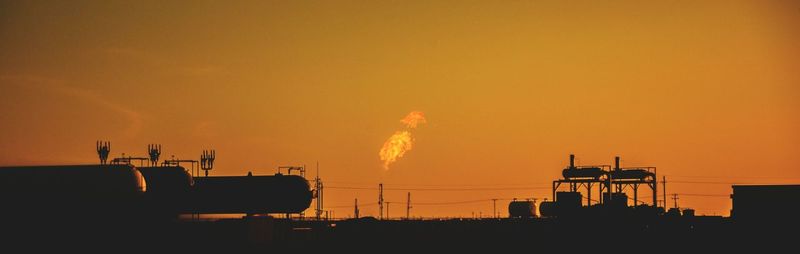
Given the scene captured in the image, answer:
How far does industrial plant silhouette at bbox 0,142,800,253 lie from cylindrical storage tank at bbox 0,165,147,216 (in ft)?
0.17

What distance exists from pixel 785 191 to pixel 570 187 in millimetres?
30518

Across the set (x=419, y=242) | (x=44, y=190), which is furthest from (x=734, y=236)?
(x=44, y=190)

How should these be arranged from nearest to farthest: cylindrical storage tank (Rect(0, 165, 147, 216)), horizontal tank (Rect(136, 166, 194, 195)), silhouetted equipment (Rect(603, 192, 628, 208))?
cylindrical storage tank (Rect(0, 165, 147, 216)), horizontal tank (Rect(136, 166, 194, 195)), silhouetted equipment (Rect(603, 192, 628, 208))

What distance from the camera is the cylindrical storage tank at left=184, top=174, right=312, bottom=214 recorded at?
72.2m

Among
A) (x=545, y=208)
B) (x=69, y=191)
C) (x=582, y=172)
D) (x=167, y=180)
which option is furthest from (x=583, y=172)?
(x=69, y=191)

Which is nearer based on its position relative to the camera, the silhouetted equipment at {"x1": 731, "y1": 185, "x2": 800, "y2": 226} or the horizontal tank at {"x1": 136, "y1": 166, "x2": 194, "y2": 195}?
the horizontal tank at {"x1": 136, "y1": 166, "x2": 194, "y2": 195}

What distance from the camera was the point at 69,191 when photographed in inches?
1983

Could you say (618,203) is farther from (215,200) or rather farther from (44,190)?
(44,190)

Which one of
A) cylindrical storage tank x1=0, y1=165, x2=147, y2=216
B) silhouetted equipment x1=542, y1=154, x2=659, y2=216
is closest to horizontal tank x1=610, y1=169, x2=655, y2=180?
silhouetted equipment x1=542, y1=154, x2=659, y2=216

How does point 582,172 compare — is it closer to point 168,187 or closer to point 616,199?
point 616,199

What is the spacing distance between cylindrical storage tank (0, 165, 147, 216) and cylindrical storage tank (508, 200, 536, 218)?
78800 millimetres

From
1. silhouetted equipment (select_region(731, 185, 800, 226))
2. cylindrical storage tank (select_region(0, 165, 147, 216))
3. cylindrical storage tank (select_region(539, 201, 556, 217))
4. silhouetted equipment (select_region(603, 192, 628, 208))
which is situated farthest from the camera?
cylindrical storage tank (select_region(539, 201, 556, 217))

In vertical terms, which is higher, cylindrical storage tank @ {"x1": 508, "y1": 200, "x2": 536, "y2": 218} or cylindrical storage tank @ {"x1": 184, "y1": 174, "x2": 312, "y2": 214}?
cylindrical storage tank @ {"x1": 184, "y1": 174, "x2": 312, "y2": 214}

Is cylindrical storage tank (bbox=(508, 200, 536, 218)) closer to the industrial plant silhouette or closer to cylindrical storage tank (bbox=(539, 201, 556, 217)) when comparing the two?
cylindrical storage tank (bbox=(539, 201, 556, 217))
